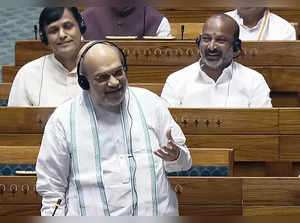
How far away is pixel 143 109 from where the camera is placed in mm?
1467

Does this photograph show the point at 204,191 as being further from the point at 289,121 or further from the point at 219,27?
the point at 219,27

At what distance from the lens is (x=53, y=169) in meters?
1.42

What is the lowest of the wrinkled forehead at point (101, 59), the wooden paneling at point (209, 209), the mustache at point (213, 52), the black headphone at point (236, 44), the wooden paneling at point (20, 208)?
the wooden paneling at point (20, 208)

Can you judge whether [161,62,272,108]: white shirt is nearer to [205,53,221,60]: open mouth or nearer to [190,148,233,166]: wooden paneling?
[205,53,221,60]: open mouth

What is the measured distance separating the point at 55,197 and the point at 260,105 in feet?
2.78

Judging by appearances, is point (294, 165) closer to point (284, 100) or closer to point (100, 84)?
point (284, 100)

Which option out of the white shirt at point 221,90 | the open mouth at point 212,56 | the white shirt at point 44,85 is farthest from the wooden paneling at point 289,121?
the white shirt at point 44,85

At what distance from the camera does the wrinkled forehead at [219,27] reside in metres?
2.13

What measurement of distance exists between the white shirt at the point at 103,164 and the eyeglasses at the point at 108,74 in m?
0.05

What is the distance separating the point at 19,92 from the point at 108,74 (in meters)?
0.67

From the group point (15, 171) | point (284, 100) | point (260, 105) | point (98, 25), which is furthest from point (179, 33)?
point (15, 171)

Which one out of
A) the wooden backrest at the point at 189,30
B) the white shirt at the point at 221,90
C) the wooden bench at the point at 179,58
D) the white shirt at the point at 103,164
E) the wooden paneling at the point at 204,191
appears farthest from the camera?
the wooden backrest at the point at 189,30

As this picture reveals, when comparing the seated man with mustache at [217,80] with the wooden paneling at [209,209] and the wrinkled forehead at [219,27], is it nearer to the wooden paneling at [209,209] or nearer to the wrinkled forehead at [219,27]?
the wrinkled forehead at [219,27]

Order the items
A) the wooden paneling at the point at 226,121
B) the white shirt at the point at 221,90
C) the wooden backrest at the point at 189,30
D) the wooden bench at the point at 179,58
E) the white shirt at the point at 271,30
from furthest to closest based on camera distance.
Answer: the wooden backrest at the point at 189,30, the white shirt at the point at 271,30, the wooden bench at the point at 179,58, the white shirt at the point at 221,90, the wooden paneling at the point at 226,121
